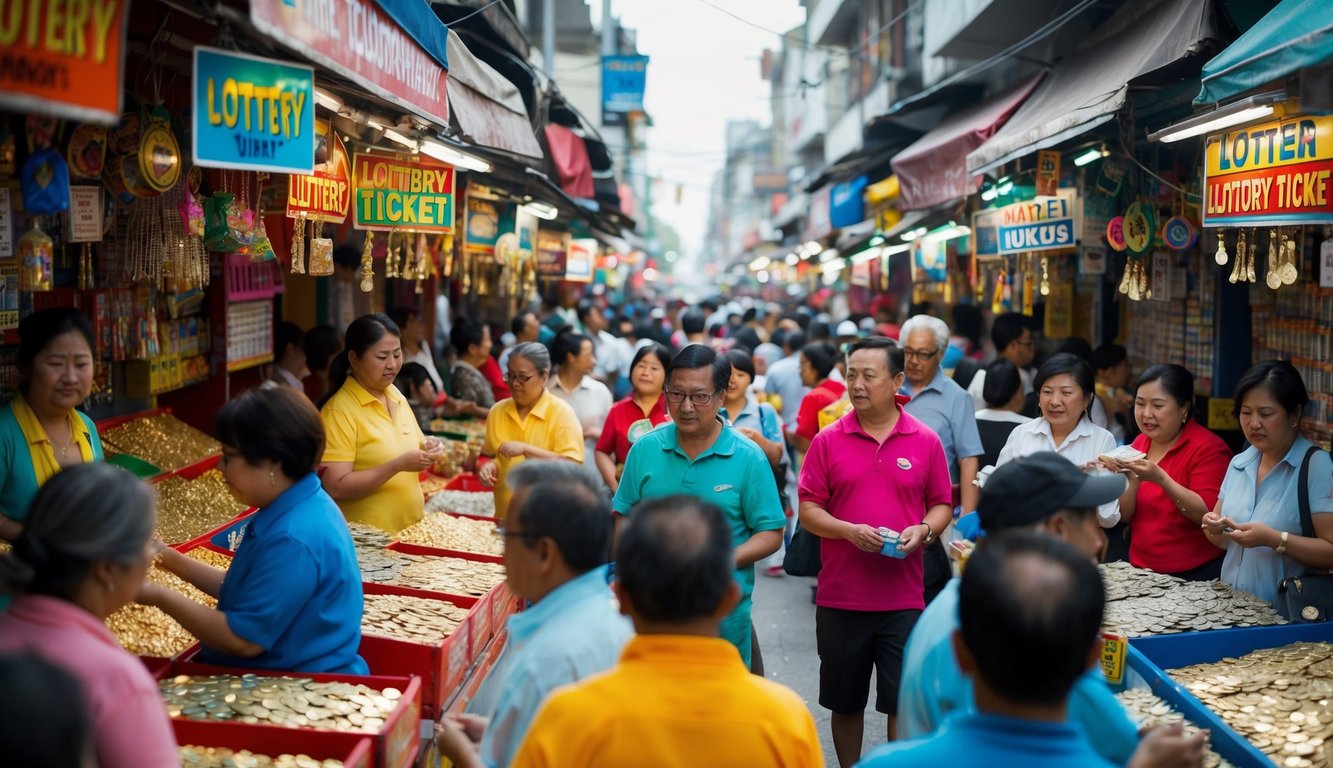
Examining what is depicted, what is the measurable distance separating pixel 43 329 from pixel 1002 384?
555 cm

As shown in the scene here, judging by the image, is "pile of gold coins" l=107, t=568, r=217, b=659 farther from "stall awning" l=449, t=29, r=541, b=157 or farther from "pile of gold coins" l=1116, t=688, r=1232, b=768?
"pile of gold coins" l=1116, t=688, r=1232, b=768

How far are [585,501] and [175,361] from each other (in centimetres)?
587

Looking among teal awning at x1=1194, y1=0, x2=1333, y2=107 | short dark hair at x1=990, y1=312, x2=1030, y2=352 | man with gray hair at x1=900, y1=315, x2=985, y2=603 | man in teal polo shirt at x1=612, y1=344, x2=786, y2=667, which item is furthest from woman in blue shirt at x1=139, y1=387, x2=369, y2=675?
short dark hair at x1=990, y1=312, x2=1030, y2=352

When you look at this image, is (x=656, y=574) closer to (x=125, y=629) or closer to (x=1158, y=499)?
(x=125, y=629)

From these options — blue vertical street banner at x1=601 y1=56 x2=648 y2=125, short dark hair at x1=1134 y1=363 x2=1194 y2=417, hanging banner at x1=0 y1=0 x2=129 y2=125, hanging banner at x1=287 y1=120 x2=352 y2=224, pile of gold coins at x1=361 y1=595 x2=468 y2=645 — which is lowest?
pile of gold coins at x1=361 y1=595 x2=468 y2=645

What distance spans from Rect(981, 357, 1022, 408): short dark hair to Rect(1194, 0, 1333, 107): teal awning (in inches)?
104

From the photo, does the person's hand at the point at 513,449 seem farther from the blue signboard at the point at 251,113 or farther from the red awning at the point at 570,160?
the red awning at the point at 570,160

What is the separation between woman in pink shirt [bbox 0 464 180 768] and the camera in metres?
2.33

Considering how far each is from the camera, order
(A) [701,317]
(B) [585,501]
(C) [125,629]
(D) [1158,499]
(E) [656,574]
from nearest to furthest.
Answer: (E) [656,574], (B) [585,501], (C) [125,629], (D) [1158,499], (A) [701,317]

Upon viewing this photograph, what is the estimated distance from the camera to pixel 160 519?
595cm

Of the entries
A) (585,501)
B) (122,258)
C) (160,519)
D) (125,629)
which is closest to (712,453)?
(585,501)

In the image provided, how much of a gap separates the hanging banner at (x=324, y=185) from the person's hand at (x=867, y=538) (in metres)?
3.12

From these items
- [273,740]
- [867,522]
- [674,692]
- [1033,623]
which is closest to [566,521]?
[674,692]

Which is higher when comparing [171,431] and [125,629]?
[171,431]
